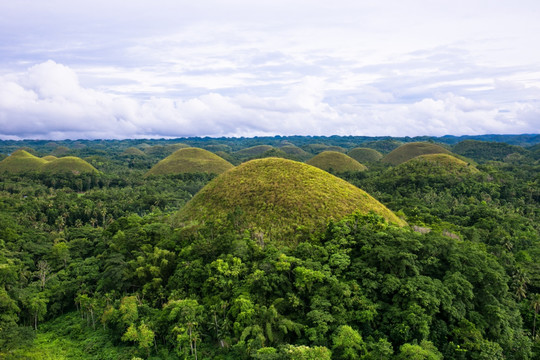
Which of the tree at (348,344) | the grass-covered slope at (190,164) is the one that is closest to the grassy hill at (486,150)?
the grass-covered slope at (190,164)

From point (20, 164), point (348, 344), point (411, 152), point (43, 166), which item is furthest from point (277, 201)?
point (20, 164)

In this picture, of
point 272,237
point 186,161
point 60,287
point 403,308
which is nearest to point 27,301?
point 60,287

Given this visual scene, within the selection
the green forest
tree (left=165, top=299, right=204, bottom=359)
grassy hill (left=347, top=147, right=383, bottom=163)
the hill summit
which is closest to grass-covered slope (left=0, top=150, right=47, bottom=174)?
the hill summit

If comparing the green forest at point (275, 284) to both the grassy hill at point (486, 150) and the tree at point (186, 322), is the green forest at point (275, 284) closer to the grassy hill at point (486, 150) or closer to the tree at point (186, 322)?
the tree at point (186, 322)

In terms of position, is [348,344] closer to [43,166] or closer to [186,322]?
[186,322]

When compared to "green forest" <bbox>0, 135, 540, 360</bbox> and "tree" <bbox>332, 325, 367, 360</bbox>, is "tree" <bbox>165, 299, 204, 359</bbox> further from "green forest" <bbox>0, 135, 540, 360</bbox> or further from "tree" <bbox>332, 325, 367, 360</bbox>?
"tree" <bbox>332, 325, 367, 360</bbox>

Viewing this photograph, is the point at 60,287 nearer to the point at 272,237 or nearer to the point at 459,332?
the point at 272,237
